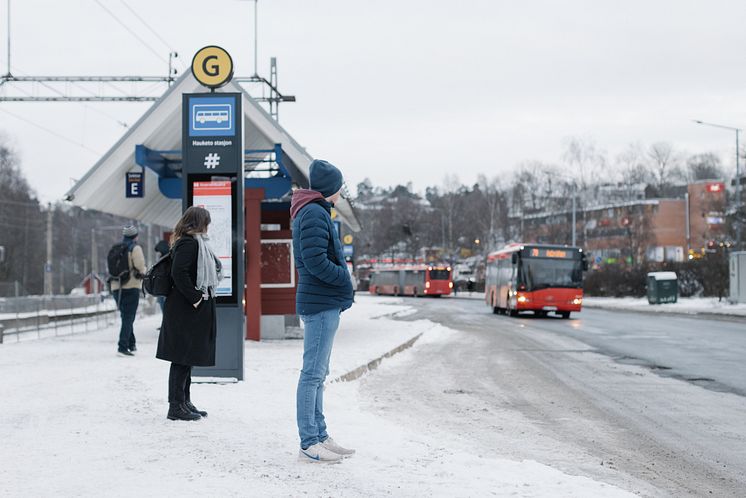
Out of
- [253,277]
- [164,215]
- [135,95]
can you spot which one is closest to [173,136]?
[253,277]

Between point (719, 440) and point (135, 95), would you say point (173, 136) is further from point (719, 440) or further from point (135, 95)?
point (135, 95)

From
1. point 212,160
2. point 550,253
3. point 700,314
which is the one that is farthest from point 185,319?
point 700,314

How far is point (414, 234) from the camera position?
122375 millimetres

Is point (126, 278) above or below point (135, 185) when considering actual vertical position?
below

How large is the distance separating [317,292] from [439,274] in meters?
67.7

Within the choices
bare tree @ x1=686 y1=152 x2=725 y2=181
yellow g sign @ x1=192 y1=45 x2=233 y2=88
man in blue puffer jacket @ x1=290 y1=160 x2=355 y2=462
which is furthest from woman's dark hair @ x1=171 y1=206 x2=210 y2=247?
bare tree @ x1=686 y1=152 x2=725 y2=181

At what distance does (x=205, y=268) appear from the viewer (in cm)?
718

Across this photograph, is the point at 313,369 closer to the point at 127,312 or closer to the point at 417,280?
the point at 127,312

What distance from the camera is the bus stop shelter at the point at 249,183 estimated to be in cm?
1497

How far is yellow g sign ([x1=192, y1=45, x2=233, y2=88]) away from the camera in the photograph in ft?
36.2

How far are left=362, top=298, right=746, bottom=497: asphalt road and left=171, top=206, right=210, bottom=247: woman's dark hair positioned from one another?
8.42 feet

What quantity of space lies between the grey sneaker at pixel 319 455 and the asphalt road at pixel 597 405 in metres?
1.50

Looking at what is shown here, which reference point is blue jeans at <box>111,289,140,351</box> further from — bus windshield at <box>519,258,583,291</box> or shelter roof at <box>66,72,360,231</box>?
bus windshield at <box>519,258,583,291</box>

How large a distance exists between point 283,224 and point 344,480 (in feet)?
42.8
